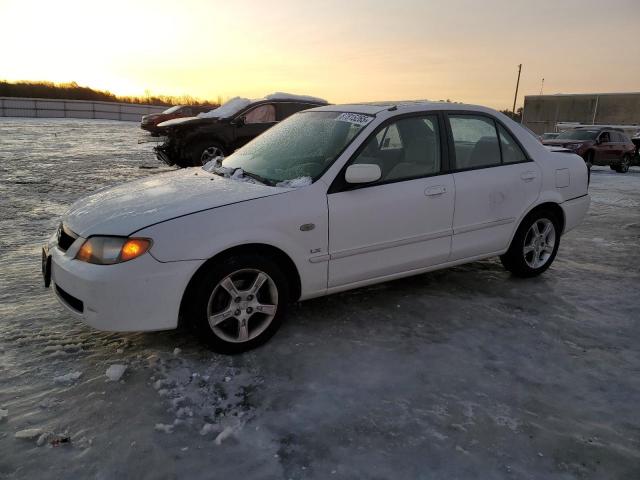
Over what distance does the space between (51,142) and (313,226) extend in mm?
16664

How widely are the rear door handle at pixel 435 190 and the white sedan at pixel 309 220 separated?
0.01 meters

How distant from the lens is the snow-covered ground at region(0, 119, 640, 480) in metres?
2.29

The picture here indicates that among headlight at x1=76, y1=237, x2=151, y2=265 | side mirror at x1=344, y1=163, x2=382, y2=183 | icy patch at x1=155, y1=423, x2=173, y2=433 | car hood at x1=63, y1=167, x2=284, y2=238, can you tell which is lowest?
icy patch at x1=155, y1=423, x2=173, y2=433

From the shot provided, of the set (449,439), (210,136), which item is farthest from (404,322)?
(210,136)

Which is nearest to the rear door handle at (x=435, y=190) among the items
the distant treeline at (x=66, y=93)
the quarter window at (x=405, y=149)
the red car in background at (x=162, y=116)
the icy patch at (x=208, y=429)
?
the quarter window at (x=405, y=149)

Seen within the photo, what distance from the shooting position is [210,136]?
10.4 metres

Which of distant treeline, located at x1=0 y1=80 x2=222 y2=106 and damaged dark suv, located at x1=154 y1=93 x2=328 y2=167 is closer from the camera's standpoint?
damaged dark suv, located at x1=154 y1=93 x2=328 y2=167

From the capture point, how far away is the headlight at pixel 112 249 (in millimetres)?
2842

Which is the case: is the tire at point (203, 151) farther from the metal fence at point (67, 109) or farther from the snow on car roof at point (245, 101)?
the metal fence at point (67, 109)

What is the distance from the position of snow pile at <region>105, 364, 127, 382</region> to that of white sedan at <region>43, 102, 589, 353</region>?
264 millimetres

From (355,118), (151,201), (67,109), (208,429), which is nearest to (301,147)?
(355,118)

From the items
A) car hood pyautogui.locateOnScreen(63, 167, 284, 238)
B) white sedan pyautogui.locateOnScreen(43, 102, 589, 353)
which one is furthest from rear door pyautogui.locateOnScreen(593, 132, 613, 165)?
car hood pyautogui.locateOnScreen(63, 167, 284, 238)

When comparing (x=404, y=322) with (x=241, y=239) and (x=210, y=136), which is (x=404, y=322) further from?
(x=210, y=136)

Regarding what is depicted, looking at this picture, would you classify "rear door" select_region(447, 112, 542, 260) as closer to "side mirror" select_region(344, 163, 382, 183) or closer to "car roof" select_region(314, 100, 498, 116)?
"car roof" select_region(314, 100, 498, 116)
